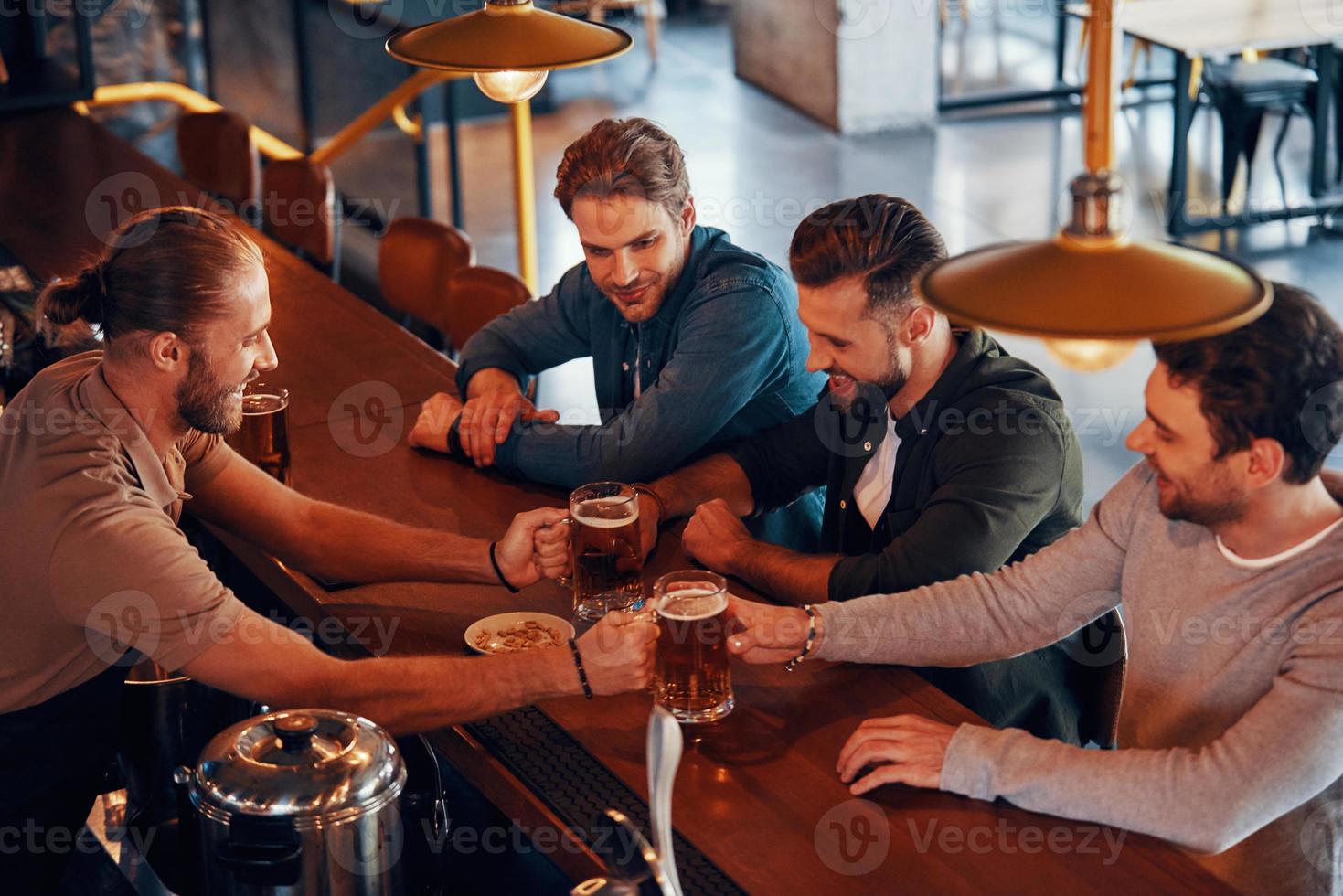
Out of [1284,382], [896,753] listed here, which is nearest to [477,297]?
[896,753]

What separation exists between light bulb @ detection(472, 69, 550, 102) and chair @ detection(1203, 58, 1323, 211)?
5.03 meters

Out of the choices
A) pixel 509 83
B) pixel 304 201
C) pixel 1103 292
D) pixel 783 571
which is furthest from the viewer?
pixel 304 201

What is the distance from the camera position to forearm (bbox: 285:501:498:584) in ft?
8.29

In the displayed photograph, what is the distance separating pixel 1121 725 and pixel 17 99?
4750 millimetres

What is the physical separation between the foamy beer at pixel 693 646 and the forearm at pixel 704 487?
635 mm

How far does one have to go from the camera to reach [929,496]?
2518 millimetres

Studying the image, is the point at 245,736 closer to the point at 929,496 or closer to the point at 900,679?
the point at 900,679

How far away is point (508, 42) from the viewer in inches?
98.9

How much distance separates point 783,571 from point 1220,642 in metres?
0.72

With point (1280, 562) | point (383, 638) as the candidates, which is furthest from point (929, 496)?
point (383, 638)

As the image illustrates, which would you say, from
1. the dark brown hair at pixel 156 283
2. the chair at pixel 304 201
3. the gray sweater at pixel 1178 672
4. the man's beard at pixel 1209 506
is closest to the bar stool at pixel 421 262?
the chair at pixel 304 201

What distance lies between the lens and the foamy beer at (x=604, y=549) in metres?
2.37

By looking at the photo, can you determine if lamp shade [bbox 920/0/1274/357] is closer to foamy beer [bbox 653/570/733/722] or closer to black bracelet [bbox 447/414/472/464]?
foamy beer [bbox 653/570/733/722]

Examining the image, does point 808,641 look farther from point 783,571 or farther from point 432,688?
point 432,688
